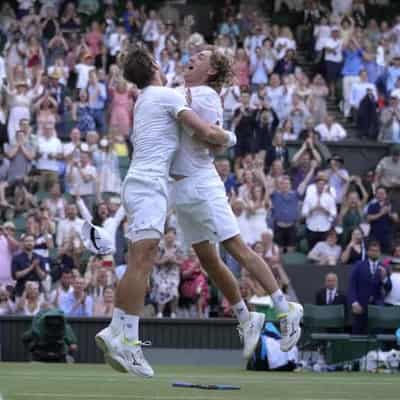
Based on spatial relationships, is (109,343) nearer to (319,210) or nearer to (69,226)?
(69,226)

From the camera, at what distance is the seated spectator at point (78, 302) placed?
65.2 feet

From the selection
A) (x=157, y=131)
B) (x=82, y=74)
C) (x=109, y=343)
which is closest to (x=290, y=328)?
(x=109, y=343)

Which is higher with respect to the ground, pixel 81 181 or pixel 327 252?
pixel 81 181

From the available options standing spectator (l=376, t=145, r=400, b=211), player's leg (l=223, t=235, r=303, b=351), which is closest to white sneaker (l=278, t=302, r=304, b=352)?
player's leg (l=223, t=235, r=303, b=351)

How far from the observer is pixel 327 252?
22.6 metres

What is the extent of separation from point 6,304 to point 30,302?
0.35 m

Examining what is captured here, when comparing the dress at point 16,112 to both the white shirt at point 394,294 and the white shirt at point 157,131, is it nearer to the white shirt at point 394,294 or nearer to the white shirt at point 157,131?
the white shirt at point 394,294

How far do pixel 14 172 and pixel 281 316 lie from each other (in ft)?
40.0

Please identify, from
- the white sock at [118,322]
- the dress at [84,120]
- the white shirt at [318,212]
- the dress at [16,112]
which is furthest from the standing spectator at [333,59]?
the white sock at [118,322]

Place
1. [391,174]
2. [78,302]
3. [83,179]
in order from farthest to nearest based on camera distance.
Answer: [391,174], [83,179], [78,302]

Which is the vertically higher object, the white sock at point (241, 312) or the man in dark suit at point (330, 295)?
the white sock at point (241, 312)

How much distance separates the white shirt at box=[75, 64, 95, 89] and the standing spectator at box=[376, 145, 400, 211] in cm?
502

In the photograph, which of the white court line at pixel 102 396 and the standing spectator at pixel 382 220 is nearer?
the white court line at pixel 102 396

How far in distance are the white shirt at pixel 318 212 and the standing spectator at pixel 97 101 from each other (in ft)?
12.2
